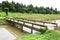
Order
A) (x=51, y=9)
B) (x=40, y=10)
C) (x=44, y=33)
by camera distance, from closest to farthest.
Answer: (x=44, y=33), (x=40, y=10), (x=51, y=9)

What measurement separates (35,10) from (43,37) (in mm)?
54830

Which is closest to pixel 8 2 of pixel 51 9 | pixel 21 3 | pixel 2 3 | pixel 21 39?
pixel 2 3

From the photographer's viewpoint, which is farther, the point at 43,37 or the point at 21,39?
the point at 21,39

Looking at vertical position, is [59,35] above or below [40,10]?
above

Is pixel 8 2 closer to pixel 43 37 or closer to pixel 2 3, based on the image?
pixel 2 3

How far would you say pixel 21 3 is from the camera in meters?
73.6

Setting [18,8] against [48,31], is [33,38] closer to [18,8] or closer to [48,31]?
[48,31]

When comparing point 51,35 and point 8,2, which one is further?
point 8,2

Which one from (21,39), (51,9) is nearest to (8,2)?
(51,9)

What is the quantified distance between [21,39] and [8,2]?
169 feet

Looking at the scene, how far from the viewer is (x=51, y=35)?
1288cm

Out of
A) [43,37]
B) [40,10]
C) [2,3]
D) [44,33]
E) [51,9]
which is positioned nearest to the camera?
[43,37]

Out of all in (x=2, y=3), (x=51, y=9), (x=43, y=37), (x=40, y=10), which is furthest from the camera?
(x=51, y=9)

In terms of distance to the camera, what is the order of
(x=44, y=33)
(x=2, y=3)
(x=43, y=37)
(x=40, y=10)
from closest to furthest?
(x=43, y=37)
(x=44, y=33)
(x=2, y=3)
(x=40, y=10)
